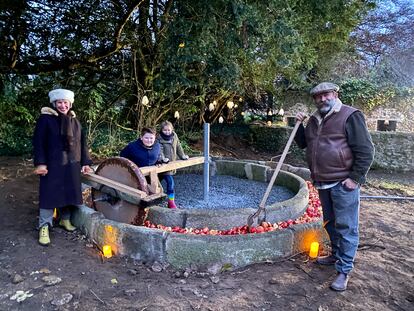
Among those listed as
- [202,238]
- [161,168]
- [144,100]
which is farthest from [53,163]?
[144,100]

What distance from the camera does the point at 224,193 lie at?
19.7 feet

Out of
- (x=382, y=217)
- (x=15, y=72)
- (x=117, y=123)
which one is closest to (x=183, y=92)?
(x=117, y=123)

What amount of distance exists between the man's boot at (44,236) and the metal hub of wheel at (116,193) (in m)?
0.62

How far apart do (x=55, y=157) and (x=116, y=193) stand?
2.59ft

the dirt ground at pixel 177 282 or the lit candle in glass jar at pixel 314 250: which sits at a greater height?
the lit candle in glass jar at pixel 314 250

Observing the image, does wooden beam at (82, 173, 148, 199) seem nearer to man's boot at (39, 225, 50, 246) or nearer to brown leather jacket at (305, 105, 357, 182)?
man's boot at (39, 225, 50, 246)

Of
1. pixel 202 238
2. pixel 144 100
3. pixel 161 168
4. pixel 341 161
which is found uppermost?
pixel 144 100

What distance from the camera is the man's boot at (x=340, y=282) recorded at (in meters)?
2.96

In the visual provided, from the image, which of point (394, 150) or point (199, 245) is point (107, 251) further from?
point (394, 150)

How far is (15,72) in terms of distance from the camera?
24.3 ft

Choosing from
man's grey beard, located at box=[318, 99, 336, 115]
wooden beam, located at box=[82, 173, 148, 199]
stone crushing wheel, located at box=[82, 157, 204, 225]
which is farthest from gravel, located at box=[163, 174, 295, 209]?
man's grey beard, located at box=[318, 99, 336, 115]

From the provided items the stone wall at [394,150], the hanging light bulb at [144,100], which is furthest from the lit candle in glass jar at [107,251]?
the stone wall at [394,150]

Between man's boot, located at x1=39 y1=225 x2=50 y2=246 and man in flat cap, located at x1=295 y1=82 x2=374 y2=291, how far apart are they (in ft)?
9.66

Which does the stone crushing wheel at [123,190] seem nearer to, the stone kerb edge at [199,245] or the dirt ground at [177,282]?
the stone kerb edge at [199,245]
